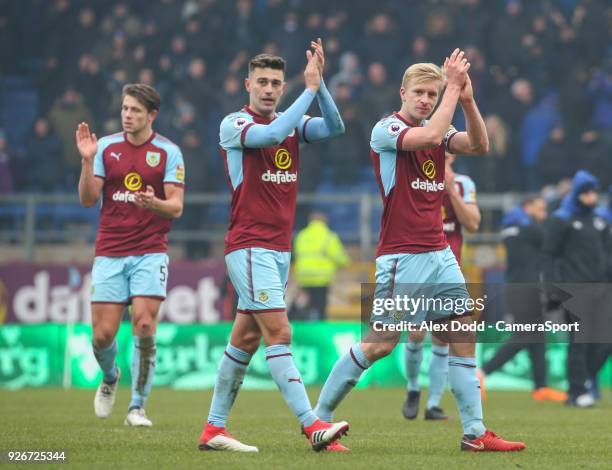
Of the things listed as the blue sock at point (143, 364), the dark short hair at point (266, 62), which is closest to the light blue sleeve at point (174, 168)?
the blue sock at point (143, 364)

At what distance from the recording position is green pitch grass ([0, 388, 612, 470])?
23.4 ft

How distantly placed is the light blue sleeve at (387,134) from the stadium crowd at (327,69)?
1220cm

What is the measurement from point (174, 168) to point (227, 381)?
270 centimetres

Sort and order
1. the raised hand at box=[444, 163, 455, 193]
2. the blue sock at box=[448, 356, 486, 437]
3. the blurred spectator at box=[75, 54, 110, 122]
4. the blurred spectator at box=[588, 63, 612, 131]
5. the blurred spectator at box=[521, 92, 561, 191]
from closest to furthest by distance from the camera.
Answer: the blue sock at box=[448, 356, 486, 437] → the raised hand at box=[444, 163, 455, 193] → the blurred spectator at box=[521, 92, 561, 191] → the blurred spectator at box=[588, 63, 612, 131] → the blurred spectator at box=[75, 54, 110, 122]

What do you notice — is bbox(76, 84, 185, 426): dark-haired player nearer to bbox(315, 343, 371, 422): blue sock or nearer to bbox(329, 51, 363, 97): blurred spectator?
bbox(315, 343, 371, 422): blue sock

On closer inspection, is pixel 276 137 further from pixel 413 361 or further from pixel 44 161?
pixel 44 161

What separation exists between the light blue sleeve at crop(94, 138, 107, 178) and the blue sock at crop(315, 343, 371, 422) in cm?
311

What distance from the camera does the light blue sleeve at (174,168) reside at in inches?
392

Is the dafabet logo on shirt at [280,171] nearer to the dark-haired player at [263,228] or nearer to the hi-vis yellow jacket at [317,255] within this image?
the dark-haired player at [263,228]

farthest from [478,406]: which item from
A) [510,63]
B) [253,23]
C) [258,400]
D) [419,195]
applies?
[253,23]

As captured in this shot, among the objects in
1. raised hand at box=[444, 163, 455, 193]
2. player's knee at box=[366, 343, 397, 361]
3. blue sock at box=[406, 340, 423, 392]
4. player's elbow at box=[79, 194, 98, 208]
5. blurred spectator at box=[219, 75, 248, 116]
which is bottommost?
blue sock at box=[406, 340, 423, 392]

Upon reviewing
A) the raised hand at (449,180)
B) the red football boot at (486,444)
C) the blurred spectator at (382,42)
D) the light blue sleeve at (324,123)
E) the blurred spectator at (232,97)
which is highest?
the blurred spectator at (382,42)

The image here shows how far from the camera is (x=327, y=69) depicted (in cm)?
2200

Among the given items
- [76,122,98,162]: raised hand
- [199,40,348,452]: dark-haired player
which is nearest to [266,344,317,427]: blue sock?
[199,40,348,452]: dark-haired player
